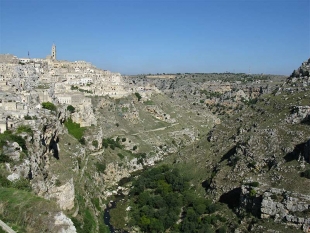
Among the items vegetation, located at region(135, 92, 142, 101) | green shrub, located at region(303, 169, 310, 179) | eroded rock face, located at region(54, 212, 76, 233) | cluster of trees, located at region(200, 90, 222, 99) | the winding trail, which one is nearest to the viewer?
the winding trail

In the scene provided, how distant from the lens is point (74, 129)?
205ft

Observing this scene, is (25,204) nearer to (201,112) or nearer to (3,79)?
(3,79)

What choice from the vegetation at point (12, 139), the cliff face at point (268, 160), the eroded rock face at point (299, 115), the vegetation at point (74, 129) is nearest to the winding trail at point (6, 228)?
the vegetation at point (12, 139)

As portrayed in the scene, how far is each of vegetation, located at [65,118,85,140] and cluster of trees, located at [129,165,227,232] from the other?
12.5 m

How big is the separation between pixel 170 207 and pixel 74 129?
23.1 metres

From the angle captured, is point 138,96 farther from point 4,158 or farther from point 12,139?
point 4,158

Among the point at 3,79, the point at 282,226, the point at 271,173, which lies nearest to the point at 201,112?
the point at 3,79

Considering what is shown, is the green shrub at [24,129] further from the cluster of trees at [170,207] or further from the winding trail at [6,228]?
the cluster of trees at [170,207]

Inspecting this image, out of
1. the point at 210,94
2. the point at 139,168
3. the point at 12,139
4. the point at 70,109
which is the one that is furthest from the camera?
the point at 210,94

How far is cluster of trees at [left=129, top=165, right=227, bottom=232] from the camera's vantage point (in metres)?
43.1

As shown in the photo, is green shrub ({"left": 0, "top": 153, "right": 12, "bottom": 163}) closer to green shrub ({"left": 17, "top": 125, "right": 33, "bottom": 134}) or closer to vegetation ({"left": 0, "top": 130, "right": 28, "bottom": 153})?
vegetation ({"left": 0, "top": 130, "right": 28, "bottom": 153})

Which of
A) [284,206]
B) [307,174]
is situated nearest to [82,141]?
[284,206]

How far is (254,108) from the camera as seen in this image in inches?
2452

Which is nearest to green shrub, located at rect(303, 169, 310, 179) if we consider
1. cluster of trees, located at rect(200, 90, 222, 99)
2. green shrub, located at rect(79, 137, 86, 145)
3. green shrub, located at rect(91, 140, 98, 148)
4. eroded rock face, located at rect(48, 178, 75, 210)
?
eroded rock face, located at rect(48, 178, 75, 210)
